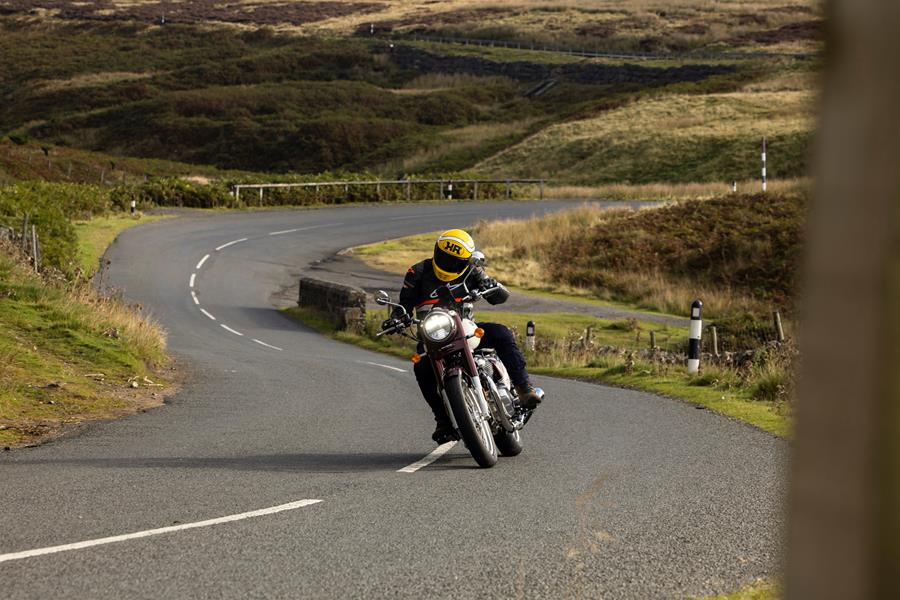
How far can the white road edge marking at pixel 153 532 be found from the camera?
6.08m

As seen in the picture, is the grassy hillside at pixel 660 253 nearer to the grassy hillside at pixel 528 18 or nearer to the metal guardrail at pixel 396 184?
the metal guardrail at pixel 396 184

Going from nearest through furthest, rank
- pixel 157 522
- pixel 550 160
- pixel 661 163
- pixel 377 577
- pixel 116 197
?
1. pixel 377 577
2. pixel 157 522
3. pixel 116 197
4. pixel 661 163
5. pixel 550 160

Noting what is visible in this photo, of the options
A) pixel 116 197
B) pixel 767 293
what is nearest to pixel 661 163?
pixel 116 197

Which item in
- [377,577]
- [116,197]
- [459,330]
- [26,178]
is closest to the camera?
[377,577]

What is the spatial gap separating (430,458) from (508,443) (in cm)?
62

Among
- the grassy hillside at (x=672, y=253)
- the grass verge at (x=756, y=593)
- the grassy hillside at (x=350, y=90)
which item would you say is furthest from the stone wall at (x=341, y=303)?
the grassy hillside at (x=350, y=90)

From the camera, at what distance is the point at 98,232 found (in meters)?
43.4

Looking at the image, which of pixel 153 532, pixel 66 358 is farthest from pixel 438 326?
pixel 66 358

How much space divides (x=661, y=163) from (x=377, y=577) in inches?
2836

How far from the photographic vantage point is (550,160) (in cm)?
8331

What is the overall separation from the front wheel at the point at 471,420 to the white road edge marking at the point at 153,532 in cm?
156

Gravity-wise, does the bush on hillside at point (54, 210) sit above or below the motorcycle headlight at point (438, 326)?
below

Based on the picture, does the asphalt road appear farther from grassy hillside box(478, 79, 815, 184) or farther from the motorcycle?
grassy hillside box(478, 79, 815, 184)

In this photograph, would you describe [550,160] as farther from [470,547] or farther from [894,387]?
[894,387]
